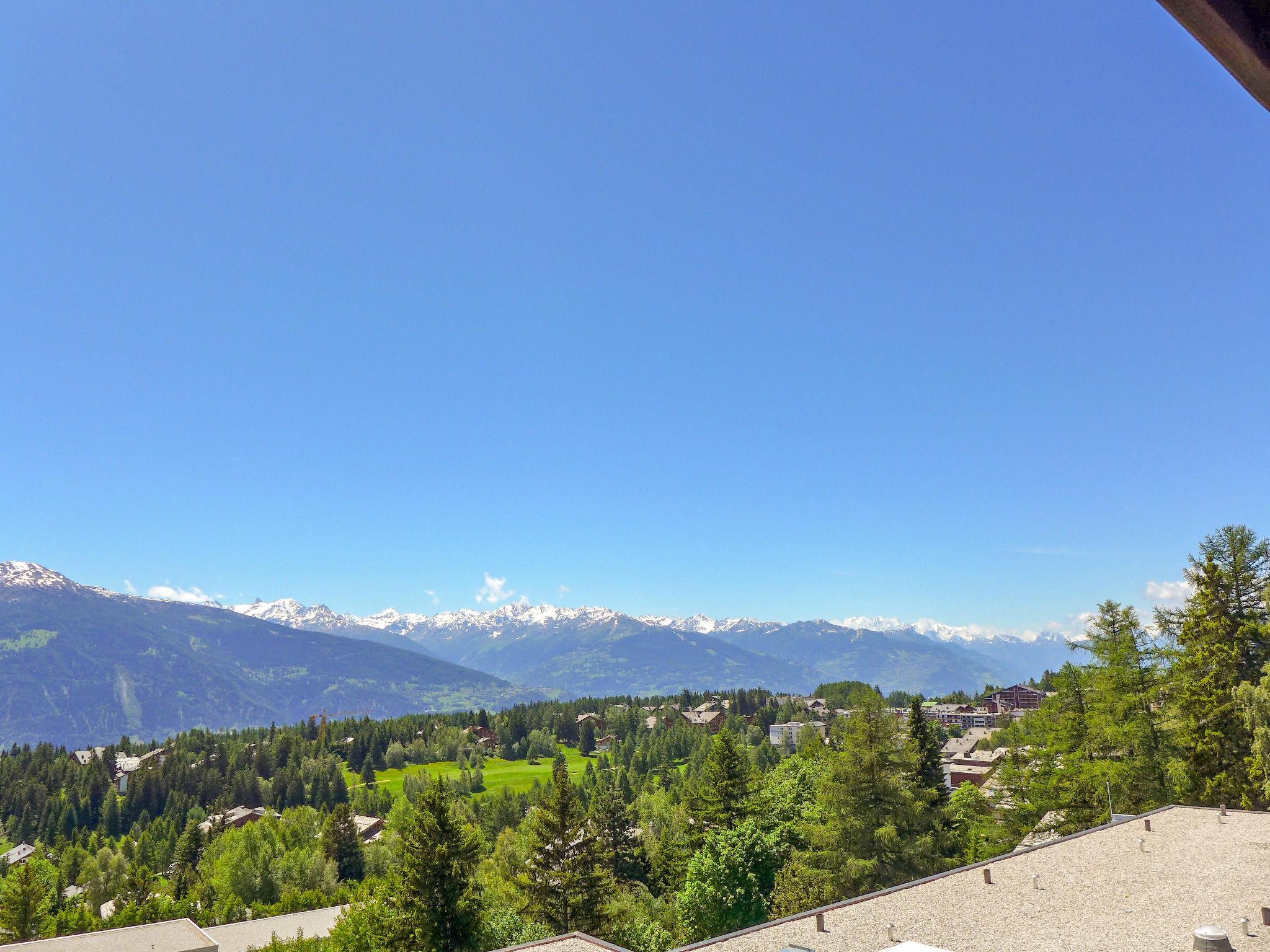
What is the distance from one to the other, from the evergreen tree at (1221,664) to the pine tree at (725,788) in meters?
23.4

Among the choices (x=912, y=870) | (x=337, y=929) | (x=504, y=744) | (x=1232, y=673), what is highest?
(x=1232, y=673)

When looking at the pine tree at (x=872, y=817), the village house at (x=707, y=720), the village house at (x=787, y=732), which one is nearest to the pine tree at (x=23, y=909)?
the pine tree at (x=872, y=817)

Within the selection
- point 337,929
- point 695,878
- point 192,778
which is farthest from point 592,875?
point 192,778

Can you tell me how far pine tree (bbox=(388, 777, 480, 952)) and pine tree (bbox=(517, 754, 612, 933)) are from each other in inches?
304

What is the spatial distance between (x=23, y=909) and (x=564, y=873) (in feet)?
126

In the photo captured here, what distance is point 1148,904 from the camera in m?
16.8

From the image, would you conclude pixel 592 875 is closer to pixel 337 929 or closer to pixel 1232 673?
pixel 337 929

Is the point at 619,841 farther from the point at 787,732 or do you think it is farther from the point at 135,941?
the point at 787,732

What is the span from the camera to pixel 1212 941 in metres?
12.5

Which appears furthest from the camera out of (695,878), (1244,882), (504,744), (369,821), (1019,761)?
(504,744)

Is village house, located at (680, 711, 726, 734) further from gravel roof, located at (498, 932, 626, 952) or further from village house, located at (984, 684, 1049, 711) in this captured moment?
gravel roof, located at (498, 932, 626, 952)

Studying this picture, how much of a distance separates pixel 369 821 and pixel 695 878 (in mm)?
80681

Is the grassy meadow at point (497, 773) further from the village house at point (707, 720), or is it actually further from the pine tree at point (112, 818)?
the pine tree at point (112, 818)

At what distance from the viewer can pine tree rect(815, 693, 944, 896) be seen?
102 feet
